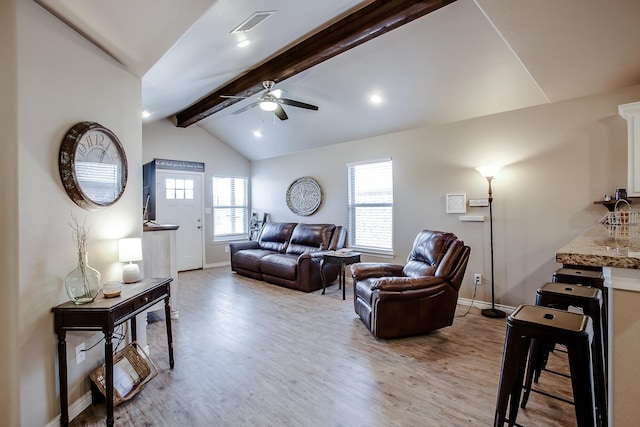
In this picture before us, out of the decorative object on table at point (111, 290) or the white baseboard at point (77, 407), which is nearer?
the white baseboard at point (77, 407)

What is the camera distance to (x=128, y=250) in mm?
2398

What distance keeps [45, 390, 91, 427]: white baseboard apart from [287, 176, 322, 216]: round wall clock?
4520mm

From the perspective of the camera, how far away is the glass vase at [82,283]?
1.92 meters

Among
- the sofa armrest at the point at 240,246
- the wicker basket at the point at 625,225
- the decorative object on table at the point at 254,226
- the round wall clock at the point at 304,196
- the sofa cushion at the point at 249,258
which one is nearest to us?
the wicker basket at the point at 625,225

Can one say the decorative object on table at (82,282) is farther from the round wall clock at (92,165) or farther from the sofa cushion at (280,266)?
the sofa cushion at (280,266)

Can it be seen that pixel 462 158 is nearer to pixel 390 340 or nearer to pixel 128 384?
pixel 390 340

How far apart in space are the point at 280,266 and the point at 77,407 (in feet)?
10.9

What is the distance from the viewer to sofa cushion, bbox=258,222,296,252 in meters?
6.21

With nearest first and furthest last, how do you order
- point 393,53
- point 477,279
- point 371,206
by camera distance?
point 393,53 < point 477,279 < point 371,206

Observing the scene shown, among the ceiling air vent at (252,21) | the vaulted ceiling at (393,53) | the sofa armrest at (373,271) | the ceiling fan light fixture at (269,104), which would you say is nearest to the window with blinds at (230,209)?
the vaulted ceiling at (393,53)

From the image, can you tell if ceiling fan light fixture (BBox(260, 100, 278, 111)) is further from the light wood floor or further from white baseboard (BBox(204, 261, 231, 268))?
white baseboard (BBox(204, 261, 231, 268))

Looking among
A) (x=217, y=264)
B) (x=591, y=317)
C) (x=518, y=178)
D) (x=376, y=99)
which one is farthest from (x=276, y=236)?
(x=591, y=317)

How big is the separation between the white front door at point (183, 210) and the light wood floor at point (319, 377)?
295 cm

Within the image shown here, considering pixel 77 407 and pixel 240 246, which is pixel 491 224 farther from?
pixel 240 246
